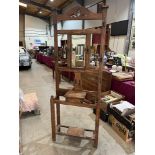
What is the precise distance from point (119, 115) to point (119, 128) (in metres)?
0.20

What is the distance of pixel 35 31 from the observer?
15883 millimetres

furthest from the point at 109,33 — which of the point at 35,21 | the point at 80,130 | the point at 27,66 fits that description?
the point at 35,21

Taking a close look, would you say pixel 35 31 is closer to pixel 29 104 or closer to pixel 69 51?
pixel 29 104

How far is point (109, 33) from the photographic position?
24.2 feet

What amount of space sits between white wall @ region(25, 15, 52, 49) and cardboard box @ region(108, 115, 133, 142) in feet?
47.4

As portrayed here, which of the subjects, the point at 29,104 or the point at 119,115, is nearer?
the point at 119,115

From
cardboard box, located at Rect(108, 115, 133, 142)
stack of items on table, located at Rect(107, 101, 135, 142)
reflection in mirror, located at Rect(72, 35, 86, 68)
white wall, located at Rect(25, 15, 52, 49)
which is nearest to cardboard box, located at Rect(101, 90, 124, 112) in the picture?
stack of items on table, located at Rect(107, 101, 135, 142)

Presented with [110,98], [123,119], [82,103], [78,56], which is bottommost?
[123,119]

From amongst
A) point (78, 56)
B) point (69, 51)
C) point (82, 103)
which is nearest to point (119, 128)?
point (82, 103)

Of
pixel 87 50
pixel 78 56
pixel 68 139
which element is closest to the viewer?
pixel 87 50

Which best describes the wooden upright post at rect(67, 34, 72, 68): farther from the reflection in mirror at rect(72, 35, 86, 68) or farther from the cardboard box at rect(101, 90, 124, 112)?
the cardboard box at rect(101, 90, 124, 112)
